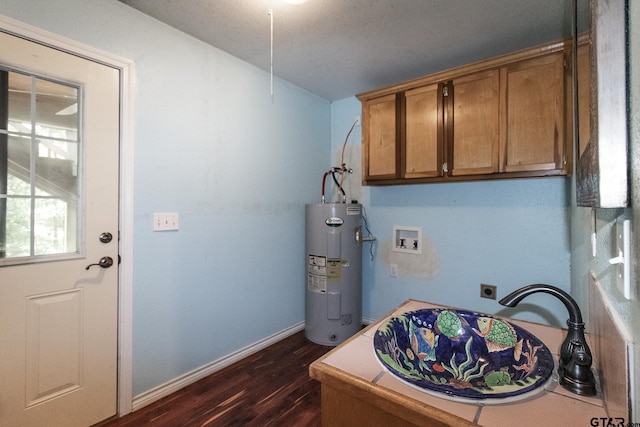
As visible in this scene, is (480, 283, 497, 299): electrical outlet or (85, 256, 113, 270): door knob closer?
(85, 256, 113, 270): door knob

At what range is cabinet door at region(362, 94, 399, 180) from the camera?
2.29 metres

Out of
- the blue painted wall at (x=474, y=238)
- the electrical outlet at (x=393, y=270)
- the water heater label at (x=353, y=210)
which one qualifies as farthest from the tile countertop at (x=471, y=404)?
the electrical outlet at (x=393, y=270)

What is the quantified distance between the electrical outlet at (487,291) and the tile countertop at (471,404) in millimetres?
1616

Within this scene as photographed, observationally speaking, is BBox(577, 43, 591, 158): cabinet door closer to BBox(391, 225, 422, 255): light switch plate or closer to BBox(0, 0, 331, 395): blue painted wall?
BBox(391, 225, 422, 255): light switch plate

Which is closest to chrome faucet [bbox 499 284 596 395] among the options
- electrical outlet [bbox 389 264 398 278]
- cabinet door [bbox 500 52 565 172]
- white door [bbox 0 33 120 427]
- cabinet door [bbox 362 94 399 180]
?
cabinet door [bbox 500 52 565 172]

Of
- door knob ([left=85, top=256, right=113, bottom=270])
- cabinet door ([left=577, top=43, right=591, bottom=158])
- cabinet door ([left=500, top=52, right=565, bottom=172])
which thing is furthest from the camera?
cabinet door ([left=500, top=52, right=565, bottom=172])

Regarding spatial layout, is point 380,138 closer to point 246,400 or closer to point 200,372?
point 246,400

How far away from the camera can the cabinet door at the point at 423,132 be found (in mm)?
2088

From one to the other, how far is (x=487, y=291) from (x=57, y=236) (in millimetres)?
2796

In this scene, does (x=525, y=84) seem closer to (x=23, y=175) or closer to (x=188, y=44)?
(x=188, y=44)

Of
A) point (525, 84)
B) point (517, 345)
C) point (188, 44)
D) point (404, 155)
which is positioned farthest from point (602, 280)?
point (188, 44)

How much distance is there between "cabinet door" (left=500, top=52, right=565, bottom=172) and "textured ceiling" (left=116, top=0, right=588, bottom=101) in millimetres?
246

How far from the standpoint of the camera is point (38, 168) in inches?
53.6

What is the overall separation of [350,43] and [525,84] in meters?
1.15
